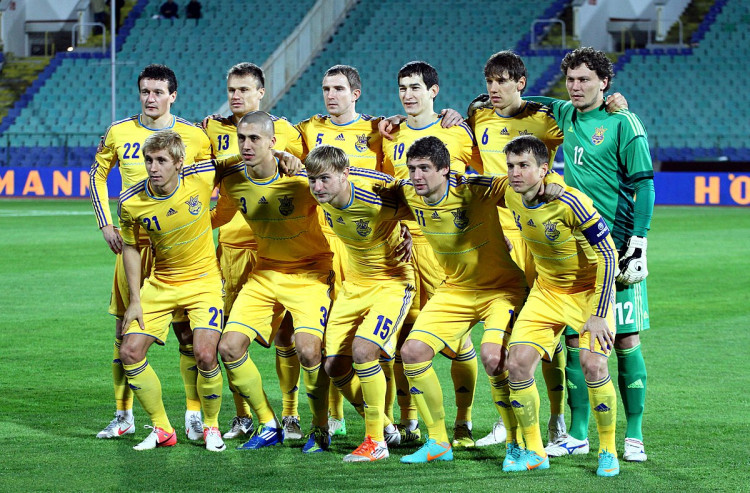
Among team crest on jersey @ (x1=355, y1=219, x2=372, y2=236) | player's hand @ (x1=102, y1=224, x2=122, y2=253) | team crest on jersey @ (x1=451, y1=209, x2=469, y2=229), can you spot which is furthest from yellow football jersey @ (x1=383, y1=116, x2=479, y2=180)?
player's hand @ (x1=102, y1=224, x2=122, y2=253)

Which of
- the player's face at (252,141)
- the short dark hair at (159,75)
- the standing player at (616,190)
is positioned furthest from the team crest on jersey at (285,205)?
the standing player at (616,190)

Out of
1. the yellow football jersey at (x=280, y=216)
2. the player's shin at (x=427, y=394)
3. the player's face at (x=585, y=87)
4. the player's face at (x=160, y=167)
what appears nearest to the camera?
the player's shin at (x=427, y=394)

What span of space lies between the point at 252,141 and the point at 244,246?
1.04 metres

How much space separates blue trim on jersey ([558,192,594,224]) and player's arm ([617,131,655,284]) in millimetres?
345

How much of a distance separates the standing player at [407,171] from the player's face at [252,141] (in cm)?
95

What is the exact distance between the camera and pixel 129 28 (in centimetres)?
3744

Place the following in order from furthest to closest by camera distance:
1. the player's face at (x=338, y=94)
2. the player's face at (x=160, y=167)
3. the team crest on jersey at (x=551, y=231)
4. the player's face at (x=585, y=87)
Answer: the player's face at (x=338, y=94)
the player's face at (x=160, y=167)
the player's face at (x=585, y=87)
the team crest on jersey at (x=551, y=231)

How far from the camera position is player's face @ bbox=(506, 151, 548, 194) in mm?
5477

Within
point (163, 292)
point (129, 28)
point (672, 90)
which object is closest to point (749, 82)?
point (672, 90)

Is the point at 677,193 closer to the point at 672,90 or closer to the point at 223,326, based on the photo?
the point at 672,90

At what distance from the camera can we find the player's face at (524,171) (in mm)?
5477

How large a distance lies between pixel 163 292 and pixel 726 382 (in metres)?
4.19

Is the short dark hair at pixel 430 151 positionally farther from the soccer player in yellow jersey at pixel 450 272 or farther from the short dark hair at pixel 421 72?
the short dark hair at pixel 421 72

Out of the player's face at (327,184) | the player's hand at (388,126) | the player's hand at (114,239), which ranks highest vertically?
the player's hand at (388,126)
